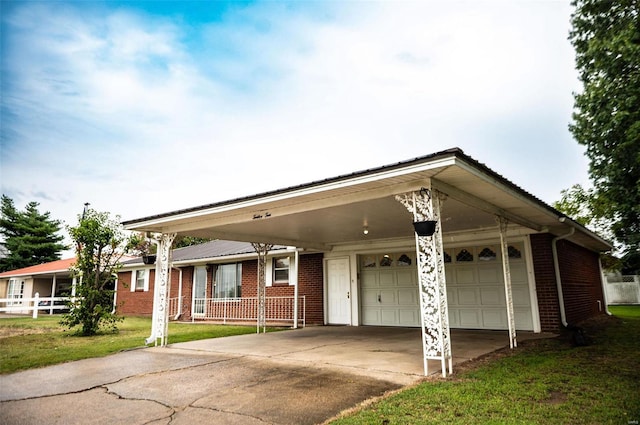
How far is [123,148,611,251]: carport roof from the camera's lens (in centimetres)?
518

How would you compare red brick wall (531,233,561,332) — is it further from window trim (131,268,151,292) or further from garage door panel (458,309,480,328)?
window trim (131,268,151,292)

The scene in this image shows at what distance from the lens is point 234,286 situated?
1525cm

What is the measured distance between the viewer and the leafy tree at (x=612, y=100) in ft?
31.8

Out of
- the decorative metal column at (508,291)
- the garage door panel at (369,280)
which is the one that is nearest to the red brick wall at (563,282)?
the decorative metal column at (508,291)

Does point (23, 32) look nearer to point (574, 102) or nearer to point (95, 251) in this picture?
point (95, 251)

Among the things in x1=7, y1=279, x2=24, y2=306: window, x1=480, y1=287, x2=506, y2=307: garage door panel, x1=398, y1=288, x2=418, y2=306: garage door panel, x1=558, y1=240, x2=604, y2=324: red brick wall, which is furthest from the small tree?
x1=7, y1=279, x2=24, y2=306: window

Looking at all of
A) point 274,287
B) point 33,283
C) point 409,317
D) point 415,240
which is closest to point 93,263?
point 274,287

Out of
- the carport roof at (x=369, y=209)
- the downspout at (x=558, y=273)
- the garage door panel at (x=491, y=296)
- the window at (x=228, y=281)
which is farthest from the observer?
the window at (x=228, y=281)

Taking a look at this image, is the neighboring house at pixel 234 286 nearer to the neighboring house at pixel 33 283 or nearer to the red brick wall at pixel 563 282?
the red brick wall at pixel 563 282

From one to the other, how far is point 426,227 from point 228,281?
11.8 metres

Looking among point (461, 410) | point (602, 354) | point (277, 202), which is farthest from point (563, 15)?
point (461, 410)

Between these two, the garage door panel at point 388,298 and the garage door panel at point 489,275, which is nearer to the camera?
the garage door panel at point 489,275

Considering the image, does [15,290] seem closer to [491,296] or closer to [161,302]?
[161,302]

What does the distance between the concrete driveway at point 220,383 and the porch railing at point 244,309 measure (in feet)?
17.4
